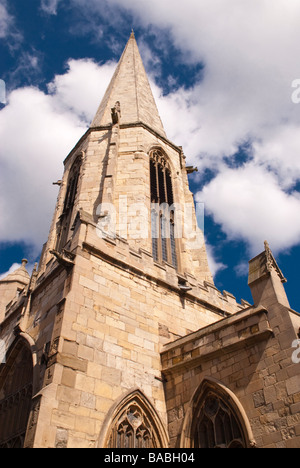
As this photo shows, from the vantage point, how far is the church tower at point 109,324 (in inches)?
Answer: 301

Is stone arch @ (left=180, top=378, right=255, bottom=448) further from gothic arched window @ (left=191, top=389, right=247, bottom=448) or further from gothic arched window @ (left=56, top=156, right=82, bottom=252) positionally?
gothic arched window @ (left=56, top=156, right=82, bottom=252)

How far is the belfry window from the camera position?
50.5 feet

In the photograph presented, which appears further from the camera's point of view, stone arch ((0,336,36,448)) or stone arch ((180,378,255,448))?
stone arch ((0,336,36,448))

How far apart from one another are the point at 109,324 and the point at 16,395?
2.90m

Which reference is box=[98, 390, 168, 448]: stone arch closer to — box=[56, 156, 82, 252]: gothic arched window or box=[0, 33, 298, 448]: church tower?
box=[0, 33, 298, 448]: church tower

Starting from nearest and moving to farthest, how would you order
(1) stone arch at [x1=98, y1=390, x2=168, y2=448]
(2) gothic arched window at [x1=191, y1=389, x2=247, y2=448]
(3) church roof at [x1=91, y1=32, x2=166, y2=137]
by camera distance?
(2) gothic arched window at [x1=191, y1=389, x2=247, y2=448]
(1) stone arch at [x1=98, y1=390, x2=168, y2=448]
(3) church roof at [x1=91, y1=32, x2=166, y2=137]

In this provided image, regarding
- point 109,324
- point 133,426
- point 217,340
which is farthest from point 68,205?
point 133,426

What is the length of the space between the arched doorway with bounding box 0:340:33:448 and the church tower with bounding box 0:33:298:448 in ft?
0.09

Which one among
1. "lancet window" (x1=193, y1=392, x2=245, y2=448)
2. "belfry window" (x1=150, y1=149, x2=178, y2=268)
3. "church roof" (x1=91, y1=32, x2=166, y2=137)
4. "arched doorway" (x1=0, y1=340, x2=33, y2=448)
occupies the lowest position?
"lancet window" (x1=193, y1=392, x2=245, y2=448)

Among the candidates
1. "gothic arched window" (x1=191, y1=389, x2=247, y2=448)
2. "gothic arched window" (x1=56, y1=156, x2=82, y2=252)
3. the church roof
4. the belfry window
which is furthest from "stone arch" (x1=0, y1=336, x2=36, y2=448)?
the church roof

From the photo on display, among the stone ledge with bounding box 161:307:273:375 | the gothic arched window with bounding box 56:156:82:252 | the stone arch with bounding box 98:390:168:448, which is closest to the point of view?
the stone arch with bounding box 98:390:168:448

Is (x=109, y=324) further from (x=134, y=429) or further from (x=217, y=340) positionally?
(x=217, y=340)

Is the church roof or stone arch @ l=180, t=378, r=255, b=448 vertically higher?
the church roof

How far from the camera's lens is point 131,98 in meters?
21.8
